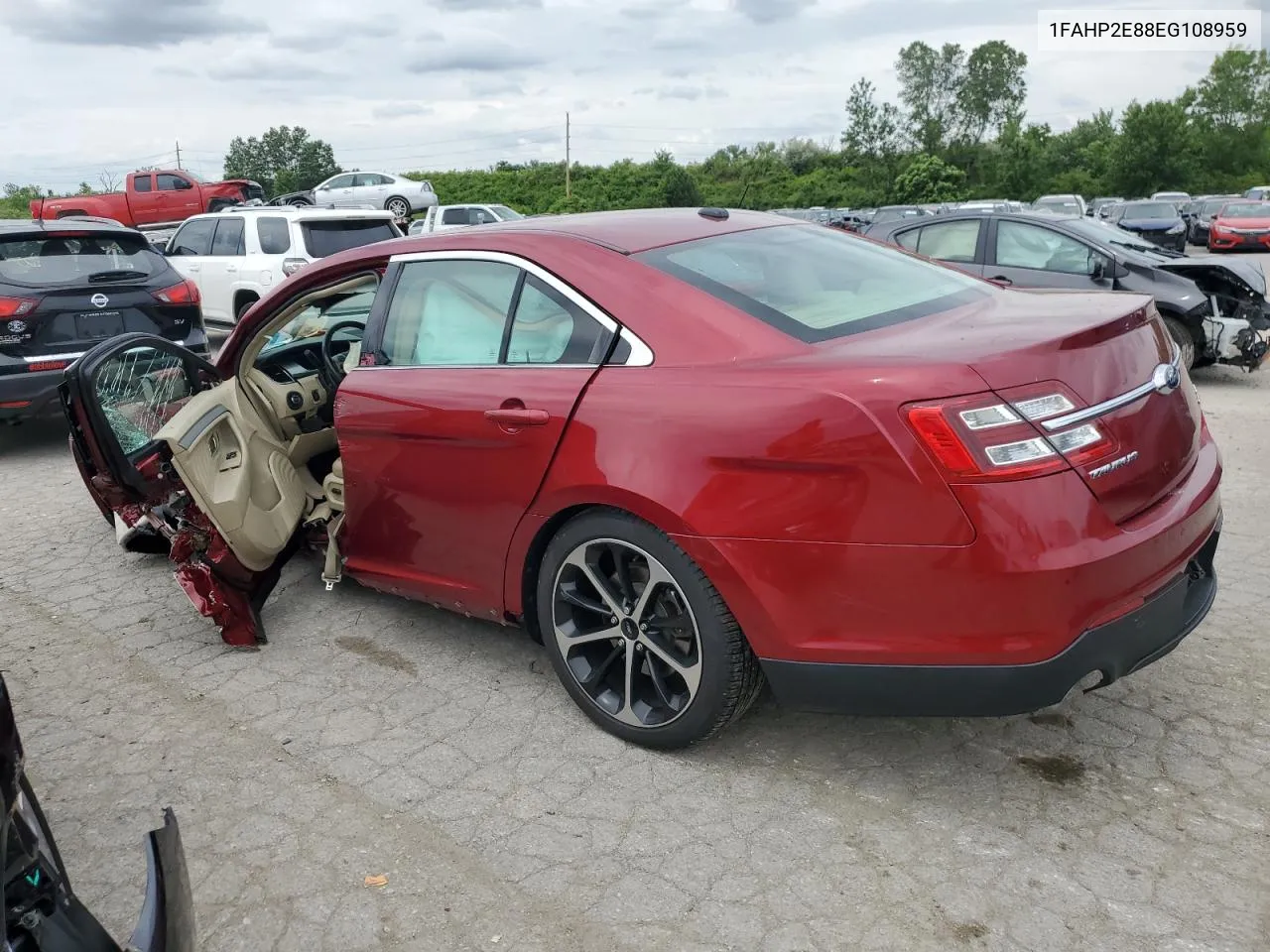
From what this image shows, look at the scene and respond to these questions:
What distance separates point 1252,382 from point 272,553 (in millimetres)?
8128

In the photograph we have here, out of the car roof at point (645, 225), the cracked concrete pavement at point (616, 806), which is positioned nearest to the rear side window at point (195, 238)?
the cracked concrete pavement at point (616, 806)

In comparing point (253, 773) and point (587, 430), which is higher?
point (587, 430)

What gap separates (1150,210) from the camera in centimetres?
2752

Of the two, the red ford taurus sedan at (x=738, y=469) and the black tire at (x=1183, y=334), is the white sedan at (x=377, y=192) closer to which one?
the black tire at (x=1183, y=334)

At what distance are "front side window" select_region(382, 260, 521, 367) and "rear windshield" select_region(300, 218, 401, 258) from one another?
846cm

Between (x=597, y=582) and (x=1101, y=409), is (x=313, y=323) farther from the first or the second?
(x=1101, y=409)

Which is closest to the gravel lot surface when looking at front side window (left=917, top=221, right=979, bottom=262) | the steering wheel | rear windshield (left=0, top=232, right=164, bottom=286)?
the steering wheel

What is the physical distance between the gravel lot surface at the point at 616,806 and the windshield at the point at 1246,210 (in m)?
26.8

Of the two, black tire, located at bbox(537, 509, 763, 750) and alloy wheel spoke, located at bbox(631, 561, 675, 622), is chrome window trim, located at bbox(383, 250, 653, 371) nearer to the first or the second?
black tire, located at bbox(537, 509, 763, 750)

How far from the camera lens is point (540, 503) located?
10.2ft

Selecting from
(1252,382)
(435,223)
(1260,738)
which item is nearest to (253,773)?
(1260,738)

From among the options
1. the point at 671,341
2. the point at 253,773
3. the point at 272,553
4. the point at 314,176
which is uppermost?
the point at 314,176

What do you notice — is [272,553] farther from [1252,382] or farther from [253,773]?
[1252,382]

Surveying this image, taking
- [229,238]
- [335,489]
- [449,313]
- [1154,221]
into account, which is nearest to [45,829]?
[449,313]
